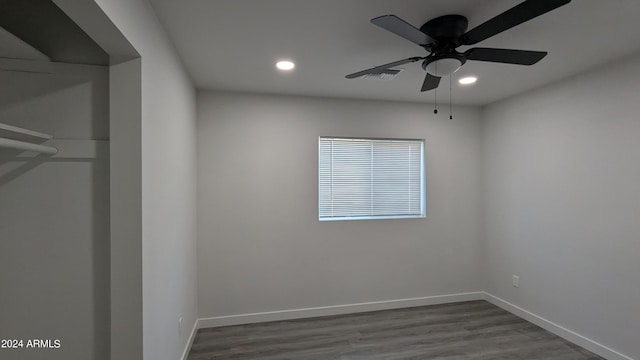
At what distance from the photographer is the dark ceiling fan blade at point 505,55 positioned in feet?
5.56

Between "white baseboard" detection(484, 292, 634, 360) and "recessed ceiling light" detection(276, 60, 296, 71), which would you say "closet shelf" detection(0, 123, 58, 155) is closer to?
"recessed ceiling light" detection(276, 60, 296, 71)

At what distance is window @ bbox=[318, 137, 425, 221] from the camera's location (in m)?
3.51

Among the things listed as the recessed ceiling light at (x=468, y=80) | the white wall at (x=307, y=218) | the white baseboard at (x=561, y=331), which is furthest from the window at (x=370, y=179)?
the white baseboard at (x=561, y=331)

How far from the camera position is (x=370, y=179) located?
11.9 ft

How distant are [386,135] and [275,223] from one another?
173 cm

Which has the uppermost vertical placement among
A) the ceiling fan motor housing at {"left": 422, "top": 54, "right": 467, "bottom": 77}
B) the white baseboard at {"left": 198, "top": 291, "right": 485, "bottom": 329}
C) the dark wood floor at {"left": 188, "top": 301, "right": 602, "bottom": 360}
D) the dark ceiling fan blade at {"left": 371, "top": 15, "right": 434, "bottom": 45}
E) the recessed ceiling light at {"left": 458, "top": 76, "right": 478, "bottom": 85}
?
the recessed ceiling light at {"left": 458, "top": 76, "right": 478, "bottom": 85}

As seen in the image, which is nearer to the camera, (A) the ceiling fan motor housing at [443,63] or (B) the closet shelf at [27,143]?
(B) the closet shelf at [27,143]

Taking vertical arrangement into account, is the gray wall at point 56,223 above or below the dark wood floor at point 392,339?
above

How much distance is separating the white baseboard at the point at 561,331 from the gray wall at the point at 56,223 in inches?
149

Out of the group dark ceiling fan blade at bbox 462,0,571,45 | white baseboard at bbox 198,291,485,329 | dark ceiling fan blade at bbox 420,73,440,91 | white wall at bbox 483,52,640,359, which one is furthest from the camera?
white baseboard at bbox 198,291,485,329

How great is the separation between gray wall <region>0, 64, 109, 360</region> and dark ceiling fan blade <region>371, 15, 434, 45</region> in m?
1.49

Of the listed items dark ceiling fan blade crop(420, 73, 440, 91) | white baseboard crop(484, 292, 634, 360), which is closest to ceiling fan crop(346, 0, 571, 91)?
dark ceiling fan blade crop(420, 73, 440, 91)

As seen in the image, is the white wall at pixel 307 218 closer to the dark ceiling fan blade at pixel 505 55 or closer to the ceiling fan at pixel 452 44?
the ceiling fan at pixel 452 44

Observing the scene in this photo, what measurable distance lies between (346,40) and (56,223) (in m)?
2.06
